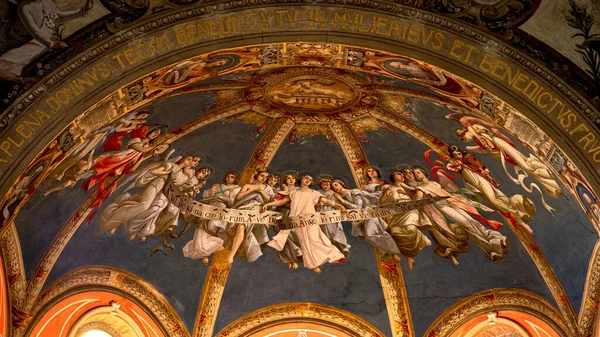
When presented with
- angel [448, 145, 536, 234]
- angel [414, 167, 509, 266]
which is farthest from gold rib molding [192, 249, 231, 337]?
angel [448, 145, 536, 234]

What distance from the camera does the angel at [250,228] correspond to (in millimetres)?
14188

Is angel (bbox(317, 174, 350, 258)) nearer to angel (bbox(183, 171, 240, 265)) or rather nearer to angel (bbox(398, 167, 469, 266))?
angel (bbox(398, 167, 469, 266))

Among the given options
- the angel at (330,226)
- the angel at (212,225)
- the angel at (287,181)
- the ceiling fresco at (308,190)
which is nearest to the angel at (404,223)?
the ceiling fresco at (308,190)

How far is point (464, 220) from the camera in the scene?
13.9 metres

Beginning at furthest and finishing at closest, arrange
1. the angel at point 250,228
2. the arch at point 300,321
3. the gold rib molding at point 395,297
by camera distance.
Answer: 1. the arch at point 300,321
2. the gold rib molding at point 395,297
3. the angel at point 250,228

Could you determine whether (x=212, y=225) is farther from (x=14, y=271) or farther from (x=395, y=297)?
(x=395, y=297)

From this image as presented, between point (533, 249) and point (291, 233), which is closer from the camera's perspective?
point (533, 249)

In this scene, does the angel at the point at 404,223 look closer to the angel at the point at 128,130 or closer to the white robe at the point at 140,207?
the white robe at the point at 140,207

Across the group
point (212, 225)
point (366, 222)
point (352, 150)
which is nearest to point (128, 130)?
point (212, 225)

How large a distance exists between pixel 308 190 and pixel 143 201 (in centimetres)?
275

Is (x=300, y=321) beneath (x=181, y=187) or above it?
beneath

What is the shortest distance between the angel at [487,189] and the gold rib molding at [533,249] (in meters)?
0.20

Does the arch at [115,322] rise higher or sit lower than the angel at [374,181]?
lower

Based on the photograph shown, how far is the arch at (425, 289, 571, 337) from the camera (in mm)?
13703
